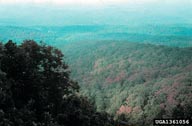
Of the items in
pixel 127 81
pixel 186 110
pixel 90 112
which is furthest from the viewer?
pixel 127 81

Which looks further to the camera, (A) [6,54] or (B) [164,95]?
(B) [164,95]

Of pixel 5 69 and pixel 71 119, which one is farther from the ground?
pixel 5 69

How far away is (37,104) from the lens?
116 feet

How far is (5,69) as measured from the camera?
1353 inches

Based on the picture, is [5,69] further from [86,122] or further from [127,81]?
[127,81]

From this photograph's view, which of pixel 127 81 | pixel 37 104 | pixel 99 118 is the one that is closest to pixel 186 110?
pixel 99 118

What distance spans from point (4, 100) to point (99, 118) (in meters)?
12.8

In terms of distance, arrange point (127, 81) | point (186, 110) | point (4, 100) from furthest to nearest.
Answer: point (127, 81) → point (186, 110) → point (4, 100)

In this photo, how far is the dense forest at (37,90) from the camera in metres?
31.7

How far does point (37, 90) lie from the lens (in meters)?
35.6

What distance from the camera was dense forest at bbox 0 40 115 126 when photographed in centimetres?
A: 3169

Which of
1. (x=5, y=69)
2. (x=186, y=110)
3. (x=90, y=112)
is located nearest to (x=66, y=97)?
(x=90, y=112)

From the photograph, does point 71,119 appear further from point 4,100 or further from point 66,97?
point 4,100

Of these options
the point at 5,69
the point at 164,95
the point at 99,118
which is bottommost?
the point at 164,95
